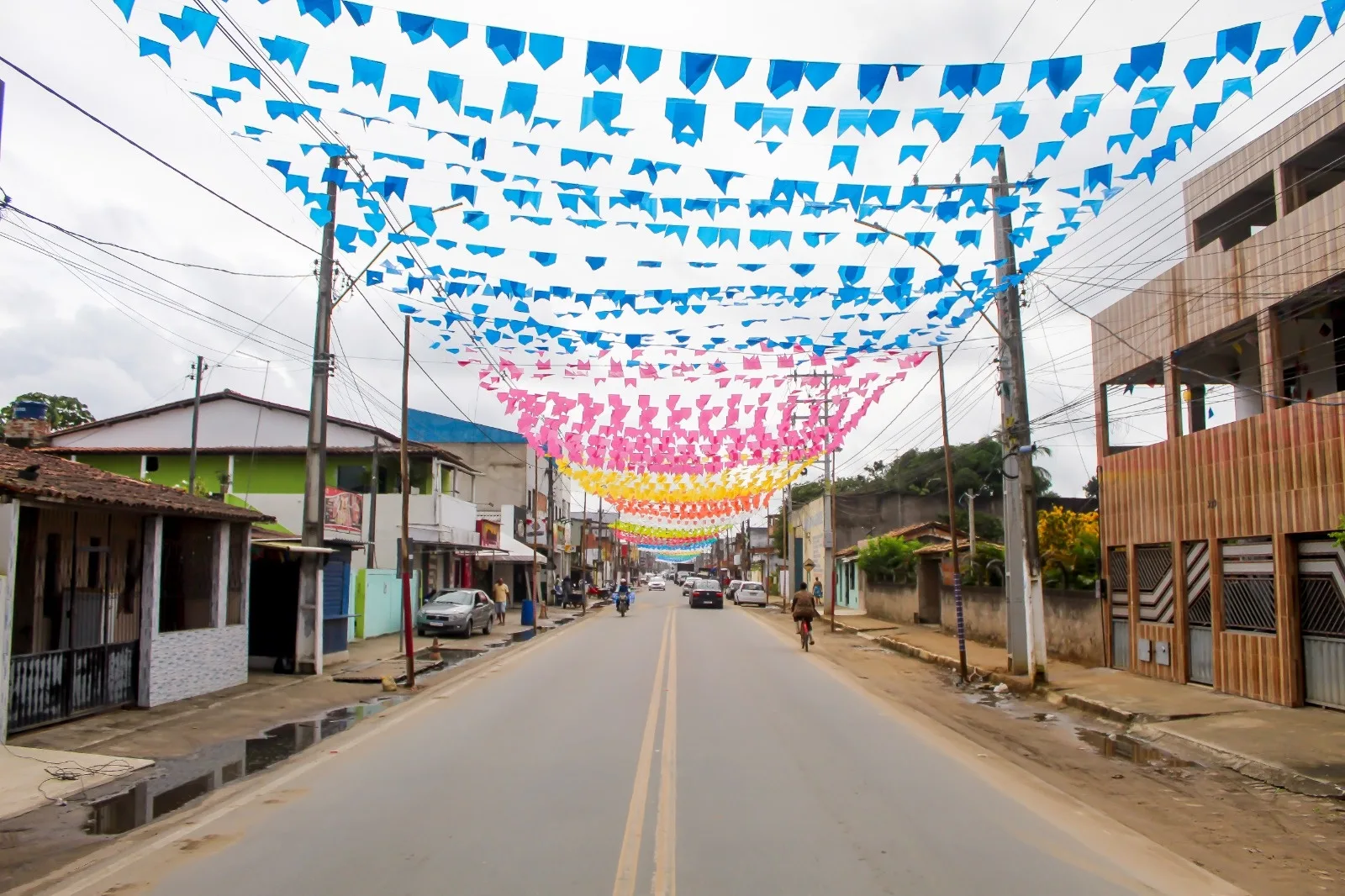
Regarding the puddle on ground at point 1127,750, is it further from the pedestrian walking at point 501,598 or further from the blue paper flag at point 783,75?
the pedestrian walking at point 501,598

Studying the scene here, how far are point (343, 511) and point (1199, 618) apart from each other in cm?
2039

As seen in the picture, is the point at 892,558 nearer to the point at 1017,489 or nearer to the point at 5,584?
the point at 1017,489

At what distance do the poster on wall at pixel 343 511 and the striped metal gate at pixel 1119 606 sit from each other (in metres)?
17.7

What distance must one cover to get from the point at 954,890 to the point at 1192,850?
8.46ft

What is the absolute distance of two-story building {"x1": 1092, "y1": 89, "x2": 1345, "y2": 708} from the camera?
13.7 metres

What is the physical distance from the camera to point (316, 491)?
19.0 meters

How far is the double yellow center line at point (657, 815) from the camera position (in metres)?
6.18

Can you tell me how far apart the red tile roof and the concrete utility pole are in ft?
43.0

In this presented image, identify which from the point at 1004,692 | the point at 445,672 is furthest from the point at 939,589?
the point at 445,672

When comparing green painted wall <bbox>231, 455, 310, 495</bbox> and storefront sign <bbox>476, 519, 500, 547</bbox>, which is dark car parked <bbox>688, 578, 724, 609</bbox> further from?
green painted wall <bbox>231, 455, 310, 495</bbox>

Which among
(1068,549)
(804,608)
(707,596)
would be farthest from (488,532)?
(1068,549)

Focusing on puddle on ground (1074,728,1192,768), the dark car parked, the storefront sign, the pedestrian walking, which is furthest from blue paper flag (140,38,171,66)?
the dark car parked

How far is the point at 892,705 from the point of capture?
1563cm

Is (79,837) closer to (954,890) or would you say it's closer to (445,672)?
(954,890)
